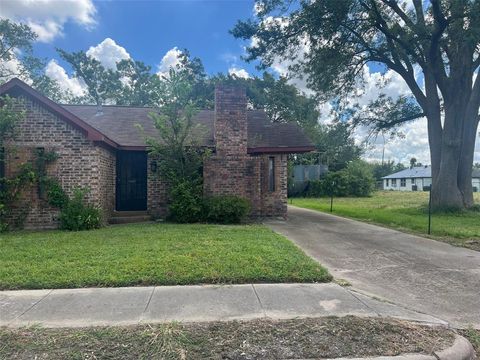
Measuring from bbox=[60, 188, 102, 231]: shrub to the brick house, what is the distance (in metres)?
0.35

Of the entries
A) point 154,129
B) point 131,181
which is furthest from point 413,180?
point 131,181

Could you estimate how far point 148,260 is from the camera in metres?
5.52

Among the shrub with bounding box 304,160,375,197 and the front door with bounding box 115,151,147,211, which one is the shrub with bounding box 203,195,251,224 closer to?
the front door with bounding box 115,151,147,211

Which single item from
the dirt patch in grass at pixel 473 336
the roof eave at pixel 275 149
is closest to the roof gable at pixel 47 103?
the roof eave at pixel 275 149

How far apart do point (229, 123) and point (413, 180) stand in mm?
62658

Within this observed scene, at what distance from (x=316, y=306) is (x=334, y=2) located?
38.7 feet

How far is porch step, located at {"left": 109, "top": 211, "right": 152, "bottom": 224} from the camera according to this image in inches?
432

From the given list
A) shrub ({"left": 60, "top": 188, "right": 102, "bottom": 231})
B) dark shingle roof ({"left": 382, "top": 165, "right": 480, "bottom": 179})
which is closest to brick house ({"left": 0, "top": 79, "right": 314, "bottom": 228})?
shrub ({"left": 60, "top": 188, "right": 102, "bottom": 231})

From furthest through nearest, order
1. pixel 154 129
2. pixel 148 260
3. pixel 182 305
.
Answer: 1. pixel 154 129
2. pixel 148 260
3. pixel 182 305

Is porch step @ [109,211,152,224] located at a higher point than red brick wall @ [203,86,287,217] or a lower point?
lower

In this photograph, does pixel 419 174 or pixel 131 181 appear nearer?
pixel 131 181

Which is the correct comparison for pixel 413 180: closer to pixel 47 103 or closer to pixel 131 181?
pixel 131 181

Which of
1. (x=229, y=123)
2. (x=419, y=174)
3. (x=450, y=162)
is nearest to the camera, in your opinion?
Answer: (x=229, y=123)

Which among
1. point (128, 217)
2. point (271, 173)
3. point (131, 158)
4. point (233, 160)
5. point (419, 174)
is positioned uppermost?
point (419, 174)
